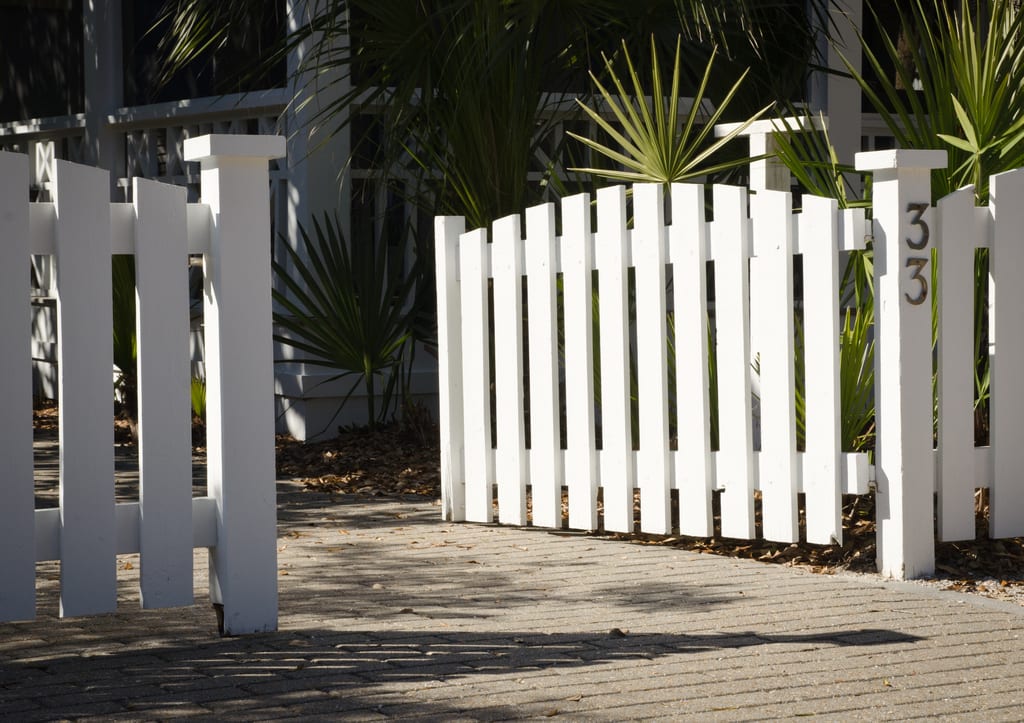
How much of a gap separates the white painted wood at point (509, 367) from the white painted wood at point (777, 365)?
1172mm

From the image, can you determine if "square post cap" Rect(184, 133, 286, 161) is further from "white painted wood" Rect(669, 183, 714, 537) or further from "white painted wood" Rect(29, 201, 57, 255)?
"white painted wood" Rect(669, 183, 714, 537)

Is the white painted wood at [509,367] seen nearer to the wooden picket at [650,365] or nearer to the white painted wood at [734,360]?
the wooden picket at [650,365]

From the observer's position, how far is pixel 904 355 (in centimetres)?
475

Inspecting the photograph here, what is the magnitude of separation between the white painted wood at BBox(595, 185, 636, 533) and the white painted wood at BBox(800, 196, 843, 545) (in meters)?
0.79

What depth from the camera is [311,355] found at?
901 cm

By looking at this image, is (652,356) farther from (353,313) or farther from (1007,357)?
(353,313)

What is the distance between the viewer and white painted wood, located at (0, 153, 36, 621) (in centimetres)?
372

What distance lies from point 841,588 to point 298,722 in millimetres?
2174

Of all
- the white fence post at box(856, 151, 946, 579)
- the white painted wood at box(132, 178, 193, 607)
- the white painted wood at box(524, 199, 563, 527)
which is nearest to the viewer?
the white painted wood at box(132, 178, 193, 607)

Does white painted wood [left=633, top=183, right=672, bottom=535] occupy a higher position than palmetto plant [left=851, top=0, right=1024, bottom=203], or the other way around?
palmetto plant [left=851, top=0, right=1024, bottom=203]

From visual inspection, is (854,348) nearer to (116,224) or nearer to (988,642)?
(988,642)

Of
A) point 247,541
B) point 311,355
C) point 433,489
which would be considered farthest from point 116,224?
point 311,355

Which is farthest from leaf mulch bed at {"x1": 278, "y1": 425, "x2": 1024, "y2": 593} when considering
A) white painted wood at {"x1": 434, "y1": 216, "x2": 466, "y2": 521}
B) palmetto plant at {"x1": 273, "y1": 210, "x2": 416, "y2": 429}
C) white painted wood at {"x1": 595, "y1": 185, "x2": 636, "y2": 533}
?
white painted wood at {"x1": 434, "y1": 216, "x2": 466, "y2": 521}

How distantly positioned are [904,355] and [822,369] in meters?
0.30
